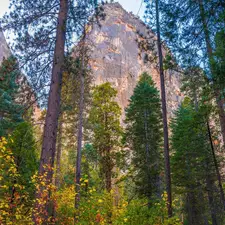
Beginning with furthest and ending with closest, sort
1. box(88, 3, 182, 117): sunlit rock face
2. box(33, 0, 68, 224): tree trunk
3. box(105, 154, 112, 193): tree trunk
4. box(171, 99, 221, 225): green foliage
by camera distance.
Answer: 1. box(88, 3, 182, 117): sunlit rock face
2. box(171, 99, 221, 225): green foliage
3. box(105, 154, 112, 193): tree trunk
4. box(33, 0, 68, 224): tree trunk

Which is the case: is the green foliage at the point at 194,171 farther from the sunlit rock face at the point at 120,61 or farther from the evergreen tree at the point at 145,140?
the sunlit rock face at the point at 120,61

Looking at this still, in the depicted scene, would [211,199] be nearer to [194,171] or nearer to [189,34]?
[194,171]

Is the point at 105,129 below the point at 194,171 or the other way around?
the other way around

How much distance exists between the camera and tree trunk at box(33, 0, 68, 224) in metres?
5.30

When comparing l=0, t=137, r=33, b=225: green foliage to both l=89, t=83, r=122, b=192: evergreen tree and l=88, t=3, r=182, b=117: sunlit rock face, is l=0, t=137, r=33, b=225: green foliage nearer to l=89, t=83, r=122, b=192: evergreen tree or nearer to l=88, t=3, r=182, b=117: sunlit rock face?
l=89, t=83, r=122, b=192: evergreen tree

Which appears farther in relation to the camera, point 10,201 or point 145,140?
point 145,140

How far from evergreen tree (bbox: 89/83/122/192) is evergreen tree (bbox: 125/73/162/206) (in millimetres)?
1601

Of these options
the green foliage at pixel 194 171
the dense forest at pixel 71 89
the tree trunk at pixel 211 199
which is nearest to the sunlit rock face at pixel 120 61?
the green foliage at pixel 194 171

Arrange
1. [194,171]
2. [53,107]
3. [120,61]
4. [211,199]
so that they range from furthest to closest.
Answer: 1. [120,61]
2. [194,171]
3. [211,199]
4. [53,107]

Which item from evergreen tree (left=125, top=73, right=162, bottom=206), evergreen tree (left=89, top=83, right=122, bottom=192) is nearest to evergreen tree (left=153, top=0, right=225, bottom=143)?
evergreen tree (left=125, top=73, right=162, bottom=206)

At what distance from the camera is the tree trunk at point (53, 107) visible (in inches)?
209

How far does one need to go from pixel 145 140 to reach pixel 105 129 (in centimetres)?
323

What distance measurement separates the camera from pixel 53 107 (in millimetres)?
6004

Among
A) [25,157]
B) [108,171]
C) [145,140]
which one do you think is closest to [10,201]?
[25,157]
